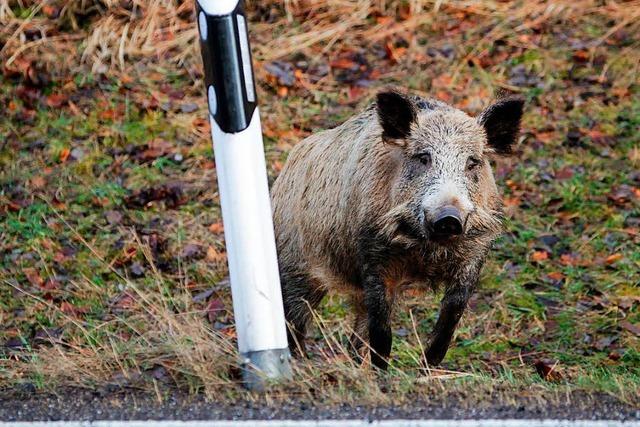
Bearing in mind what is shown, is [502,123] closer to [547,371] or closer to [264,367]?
[547,371]

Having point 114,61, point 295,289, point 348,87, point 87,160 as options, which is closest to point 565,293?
point 295,289

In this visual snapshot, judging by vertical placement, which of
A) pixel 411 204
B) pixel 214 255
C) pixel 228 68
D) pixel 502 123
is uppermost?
pixel 228 68

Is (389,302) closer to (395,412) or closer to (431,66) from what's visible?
(395,412)

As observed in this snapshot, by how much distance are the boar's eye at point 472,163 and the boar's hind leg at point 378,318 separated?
2.41 ft

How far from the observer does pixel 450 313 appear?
578 centimetres

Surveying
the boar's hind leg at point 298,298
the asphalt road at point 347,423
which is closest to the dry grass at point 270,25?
the boar's hind leg at point 298,298

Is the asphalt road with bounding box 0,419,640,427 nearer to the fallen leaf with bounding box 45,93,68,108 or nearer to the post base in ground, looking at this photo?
the post base in ground

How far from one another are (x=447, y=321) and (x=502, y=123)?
1.06 m

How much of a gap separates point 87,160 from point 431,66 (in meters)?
3.36

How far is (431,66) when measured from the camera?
10.6 m

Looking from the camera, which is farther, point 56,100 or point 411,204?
point 56,100

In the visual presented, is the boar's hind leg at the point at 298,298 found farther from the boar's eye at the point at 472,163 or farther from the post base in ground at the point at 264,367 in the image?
the post base in ground at the point at 264,367

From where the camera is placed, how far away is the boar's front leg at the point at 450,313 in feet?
19.0

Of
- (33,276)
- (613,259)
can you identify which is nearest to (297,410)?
(33,276)
